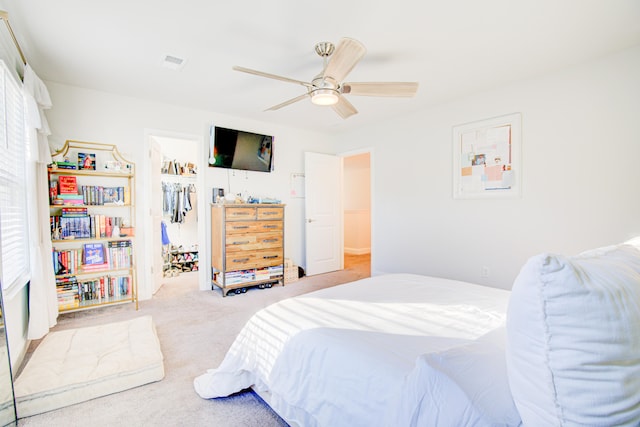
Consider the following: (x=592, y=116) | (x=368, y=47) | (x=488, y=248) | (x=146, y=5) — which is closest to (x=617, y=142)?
(x=592, y=116)

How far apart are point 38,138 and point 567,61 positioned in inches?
188

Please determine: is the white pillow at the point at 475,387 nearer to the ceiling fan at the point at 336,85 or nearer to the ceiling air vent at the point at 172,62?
the ceiling fan at the point at 336,85

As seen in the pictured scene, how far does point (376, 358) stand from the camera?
1135 mm

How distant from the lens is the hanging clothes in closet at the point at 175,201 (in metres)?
5.29

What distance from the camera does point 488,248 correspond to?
3.46 m

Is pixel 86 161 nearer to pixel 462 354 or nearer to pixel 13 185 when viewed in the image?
pixel 13 185

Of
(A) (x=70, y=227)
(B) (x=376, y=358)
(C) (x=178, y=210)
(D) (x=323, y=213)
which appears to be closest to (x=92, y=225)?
(A) (x=70, y=227)

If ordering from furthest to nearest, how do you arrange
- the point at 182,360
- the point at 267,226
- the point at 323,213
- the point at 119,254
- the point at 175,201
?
the point at 175,201 < the point at 323,213 < the point at 267,226 < the point at 119,254 < the point at 182,360

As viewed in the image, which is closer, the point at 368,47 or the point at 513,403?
the point at 513,403

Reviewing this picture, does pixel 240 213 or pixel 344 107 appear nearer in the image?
pixel 344 107

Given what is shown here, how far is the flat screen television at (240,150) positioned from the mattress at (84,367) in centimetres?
244

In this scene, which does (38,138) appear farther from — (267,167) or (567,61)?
(567,61)

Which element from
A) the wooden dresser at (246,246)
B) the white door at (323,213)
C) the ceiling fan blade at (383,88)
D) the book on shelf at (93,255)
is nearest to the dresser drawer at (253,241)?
the wooden dresser at (246,246)

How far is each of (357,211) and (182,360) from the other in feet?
18.6
